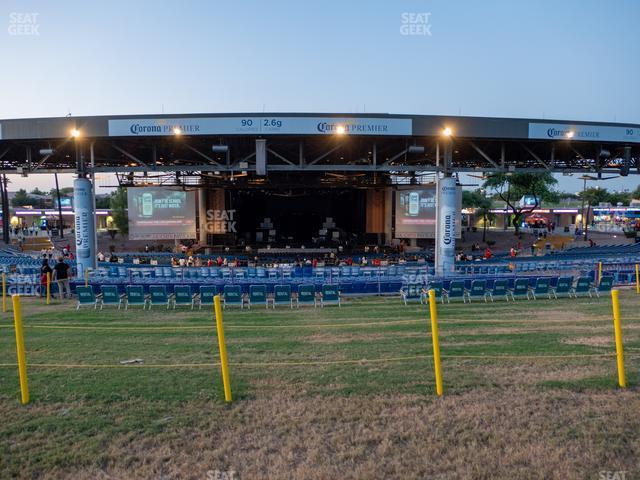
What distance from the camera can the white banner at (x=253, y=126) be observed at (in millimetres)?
19406

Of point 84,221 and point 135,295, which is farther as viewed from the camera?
point 84,221

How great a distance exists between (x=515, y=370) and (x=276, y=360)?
3.51 meters

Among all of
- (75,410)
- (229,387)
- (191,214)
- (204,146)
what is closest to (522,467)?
(229,387)

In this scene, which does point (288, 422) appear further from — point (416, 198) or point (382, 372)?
point (416, 198)

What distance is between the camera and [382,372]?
5.71 metres

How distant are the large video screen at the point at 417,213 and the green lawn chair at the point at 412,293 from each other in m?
18.9

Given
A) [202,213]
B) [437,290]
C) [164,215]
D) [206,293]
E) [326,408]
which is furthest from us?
[202,213]

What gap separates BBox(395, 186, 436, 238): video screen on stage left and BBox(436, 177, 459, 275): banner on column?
12230mm

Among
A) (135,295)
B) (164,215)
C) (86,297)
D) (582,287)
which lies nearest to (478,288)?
(582,287)

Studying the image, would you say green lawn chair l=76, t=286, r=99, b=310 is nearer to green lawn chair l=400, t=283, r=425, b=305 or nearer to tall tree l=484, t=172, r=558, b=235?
green lawn chair l=400, t=283, r=425, b=305

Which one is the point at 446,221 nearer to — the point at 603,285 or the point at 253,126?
the point at 603,285

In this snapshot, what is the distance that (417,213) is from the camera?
109 feet

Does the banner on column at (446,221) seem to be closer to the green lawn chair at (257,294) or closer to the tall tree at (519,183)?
the green lawn chair at (257,294)

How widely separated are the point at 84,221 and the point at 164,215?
11.3 meters
